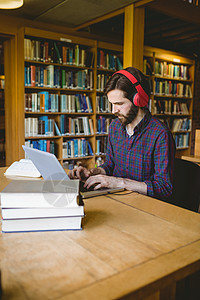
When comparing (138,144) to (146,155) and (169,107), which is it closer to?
(146,155)

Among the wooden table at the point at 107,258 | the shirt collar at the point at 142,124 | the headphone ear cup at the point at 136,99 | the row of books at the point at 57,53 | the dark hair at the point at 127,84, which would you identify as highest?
the row of books at the point at 57,53

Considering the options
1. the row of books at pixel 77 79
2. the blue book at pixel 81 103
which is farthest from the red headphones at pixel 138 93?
the blue book at pixel 81 103

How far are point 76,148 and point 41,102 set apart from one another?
95cm

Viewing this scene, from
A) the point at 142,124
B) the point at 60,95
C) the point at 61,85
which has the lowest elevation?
the point at 142,124

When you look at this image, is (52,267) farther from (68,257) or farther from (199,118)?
(199,118)

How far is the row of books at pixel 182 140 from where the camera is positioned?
632cm

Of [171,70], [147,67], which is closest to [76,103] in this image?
[147,67]

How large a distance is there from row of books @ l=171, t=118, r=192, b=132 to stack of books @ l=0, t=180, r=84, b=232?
552cm

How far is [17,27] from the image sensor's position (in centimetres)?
405

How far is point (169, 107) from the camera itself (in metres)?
6.08

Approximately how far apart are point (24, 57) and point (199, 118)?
15.3 ft

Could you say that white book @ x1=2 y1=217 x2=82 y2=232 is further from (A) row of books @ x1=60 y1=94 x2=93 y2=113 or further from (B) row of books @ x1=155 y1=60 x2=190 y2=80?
(B) row of books @ x1=155 y1=60 x2=190 y2=80

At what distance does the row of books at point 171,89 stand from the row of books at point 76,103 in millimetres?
1713

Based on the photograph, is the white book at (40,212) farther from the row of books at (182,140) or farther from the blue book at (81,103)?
the row of books at (182,140)
